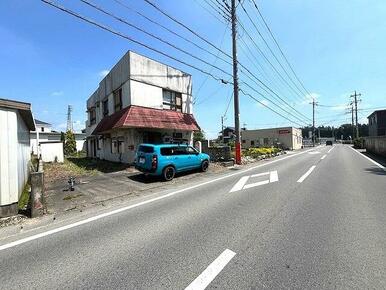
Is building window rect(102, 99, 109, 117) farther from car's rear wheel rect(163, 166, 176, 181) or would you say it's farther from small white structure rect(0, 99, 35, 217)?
small white structure rect(0, 99, 35, 217)

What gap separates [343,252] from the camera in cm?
489

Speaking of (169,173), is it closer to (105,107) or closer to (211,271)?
(211,271)

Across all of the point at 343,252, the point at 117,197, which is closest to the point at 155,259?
the point at 343,252

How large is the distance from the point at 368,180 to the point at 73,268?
12.5 meters

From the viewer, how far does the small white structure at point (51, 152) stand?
1035 inches

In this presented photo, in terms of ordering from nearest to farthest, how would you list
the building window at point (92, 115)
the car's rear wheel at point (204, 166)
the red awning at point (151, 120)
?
the car's rear wheel at point (204, 166), the red awning at point (151, 120), the building window at point (92, 115)

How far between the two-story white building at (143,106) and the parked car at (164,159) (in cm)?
380

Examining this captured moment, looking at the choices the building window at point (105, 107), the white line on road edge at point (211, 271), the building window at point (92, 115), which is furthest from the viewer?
the building window at point (92, 115)

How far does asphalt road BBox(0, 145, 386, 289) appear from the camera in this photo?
159 inches

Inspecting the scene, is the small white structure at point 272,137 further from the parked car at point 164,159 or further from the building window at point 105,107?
the parked car at point 164,159

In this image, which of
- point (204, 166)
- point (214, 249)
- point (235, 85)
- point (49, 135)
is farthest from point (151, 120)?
point (49, 135)

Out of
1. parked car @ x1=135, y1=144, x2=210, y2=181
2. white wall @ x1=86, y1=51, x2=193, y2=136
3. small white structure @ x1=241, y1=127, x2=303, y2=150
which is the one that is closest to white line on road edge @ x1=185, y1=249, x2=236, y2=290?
parked car @ x1=135, y1=144, x2=210, y2=181

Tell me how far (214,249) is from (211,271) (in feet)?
2.85

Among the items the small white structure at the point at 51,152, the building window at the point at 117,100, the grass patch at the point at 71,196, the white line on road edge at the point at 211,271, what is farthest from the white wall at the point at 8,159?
the small white structure at the point at 51,152
